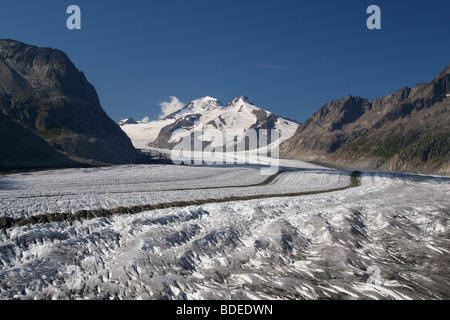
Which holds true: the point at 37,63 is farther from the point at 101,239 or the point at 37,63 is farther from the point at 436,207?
the point at 436,207

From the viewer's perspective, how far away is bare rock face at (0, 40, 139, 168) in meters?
97.4

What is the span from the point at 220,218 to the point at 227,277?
854 centimetres

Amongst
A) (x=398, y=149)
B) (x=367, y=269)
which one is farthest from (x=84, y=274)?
(x=398, y=149)

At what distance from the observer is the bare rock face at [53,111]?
97375 mm

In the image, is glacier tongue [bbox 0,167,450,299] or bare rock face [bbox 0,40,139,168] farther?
bare rock face [bbox 0,40,139,168]

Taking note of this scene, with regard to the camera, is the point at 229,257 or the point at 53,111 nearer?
the point at 229,257

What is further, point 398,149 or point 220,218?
point 398,149

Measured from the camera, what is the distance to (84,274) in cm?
1470

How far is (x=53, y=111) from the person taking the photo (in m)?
128

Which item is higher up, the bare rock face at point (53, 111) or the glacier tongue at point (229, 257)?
the bare rock face at point (53, 111)

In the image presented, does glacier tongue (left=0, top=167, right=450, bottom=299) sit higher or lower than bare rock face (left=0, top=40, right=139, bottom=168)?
lower

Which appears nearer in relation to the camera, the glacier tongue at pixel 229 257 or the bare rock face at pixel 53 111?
the glacier tongue at pixel 229 257

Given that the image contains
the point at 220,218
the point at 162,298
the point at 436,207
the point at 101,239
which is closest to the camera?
the point at 162,298

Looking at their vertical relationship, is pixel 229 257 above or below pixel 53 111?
below
